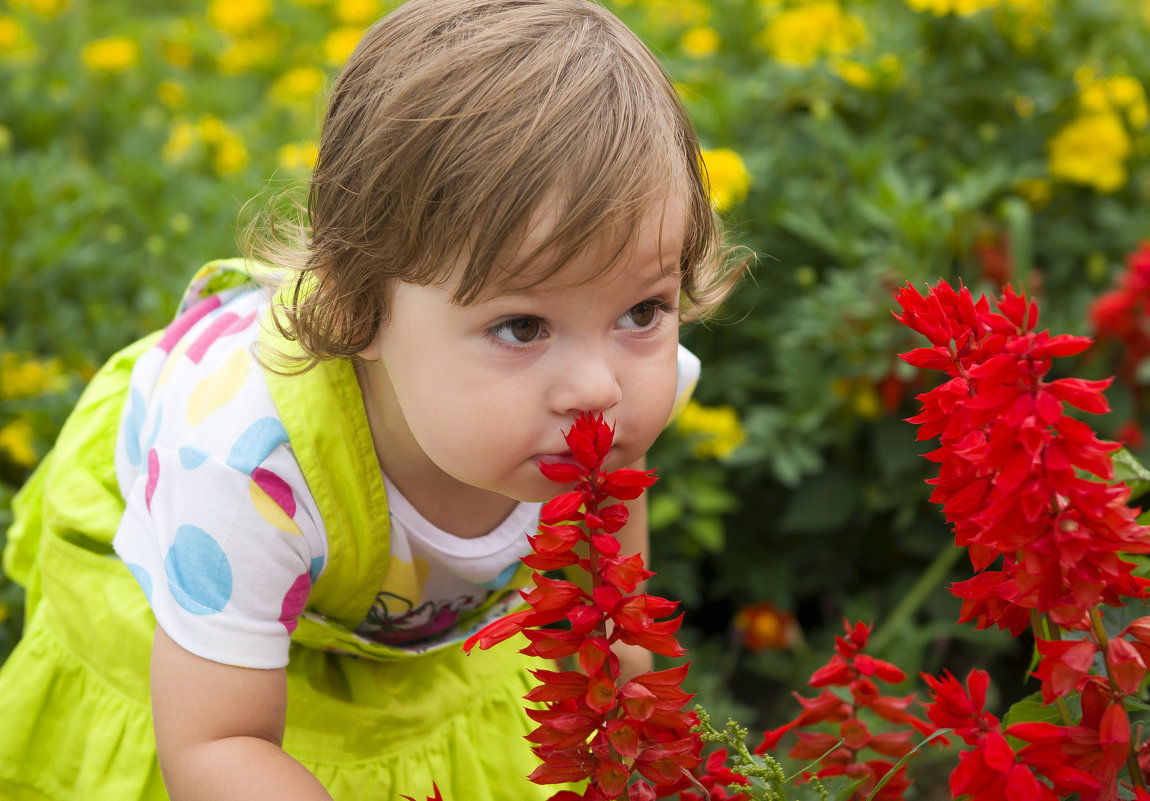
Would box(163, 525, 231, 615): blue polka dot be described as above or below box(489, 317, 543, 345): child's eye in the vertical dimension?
below

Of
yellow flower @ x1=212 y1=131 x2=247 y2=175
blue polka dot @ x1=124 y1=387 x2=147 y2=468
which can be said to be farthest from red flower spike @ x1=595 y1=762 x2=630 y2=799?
yellow flower @ x1=212 y1=131 x2=247 y2=175

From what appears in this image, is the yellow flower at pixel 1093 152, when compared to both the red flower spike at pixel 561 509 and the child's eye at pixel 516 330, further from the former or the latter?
the red flower spike at pixel 561 509

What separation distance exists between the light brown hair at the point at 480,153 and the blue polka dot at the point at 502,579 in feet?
1.35

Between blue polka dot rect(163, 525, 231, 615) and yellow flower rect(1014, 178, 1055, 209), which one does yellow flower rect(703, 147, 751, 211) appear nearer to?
yellow flower rect(1014, 178, 1055, 209)

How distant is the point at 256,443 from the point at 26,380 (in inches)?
43.9

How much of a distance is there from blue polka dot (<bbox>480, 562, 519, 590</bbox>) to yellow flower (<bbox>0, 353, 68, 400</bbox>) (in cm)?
101

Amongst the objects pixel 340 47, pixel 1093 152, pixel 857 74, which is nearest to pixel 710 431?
pixel 857 74

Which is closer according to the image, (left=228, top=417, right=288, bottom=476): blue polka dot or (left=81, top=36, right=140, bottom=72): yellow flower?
(left=228, top=417, right=288, bottom=476): blue polka dot

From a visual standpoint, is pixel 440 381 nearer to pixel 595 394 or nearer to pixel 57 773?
pixel 595 394

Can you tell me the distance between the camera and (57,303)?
2318mm

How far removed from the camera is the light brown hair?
0.97m

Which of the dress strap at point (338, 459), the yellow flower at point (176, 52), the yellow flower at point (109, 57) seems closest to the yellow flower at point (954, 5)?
the dress strap at point (338, 459)

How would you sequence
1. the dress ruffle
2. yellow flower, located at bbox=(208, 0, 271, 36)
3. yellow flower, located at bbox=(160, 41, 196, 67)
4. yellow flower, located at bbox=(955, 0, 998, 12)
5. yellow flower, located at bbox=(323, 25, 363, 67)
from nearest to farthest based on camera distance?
the dress ruffle, yellow flower, located at bbox=(955, 0, 998, 12), yellow flower, located at bbox=(323, 25, 363, 67), yellow flower, located at bbox=(208, 0, 271, 36), yellow flower, located at bbox=(160, 41, 196, 67)

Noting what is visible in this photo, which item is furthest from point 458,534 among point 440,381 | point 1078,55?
point 1078,55
